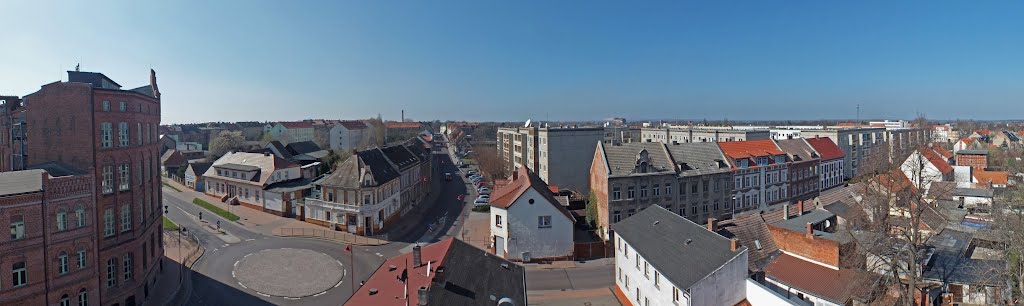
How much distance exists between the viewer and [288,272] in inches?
1528

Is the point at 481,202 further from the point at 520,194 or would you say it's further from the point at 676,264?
the point at 676,264

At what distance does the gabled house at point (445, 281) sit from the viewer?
20848 millimetres

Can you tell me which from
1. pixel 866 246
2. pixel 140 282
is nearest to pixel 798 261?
pixel 866 246

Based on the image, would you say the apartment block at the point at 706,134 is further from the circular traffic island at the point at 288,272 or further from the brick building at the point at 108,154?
the brick building at the point at 108,154

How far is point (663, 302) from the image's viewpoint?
26.6 meters

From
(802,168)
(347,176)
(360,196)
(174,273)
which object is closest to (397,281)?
(174,273)

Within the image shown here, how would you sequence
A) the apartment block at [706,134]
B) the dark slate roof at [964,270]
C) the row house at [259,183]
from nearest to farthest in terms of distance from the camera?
the dark slate roof at [964,270] → the row house at [259,183] → the apartment block at [706,134]

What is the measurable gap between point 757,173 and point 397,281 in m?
43.1

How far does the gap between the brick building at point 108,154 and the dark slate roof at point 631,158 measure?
34082 millimetres

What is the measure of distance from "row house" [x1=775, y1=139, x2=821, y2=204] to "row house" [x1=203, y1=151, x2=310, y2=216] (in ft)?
178

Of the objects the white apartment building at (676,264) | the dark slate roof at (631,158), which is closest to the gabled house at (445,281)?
the white apartment building at (676,264)

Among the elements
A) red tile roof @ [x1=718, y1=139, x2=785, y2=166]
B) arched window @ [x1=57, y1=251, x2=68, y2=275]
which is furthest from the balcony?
red tile roof @ [x1=718, y1=139, x2=785, y2=166]

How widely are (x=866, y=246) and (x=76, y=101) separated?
138 ft

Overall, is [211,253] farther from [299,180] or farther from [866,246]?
[866,246]
